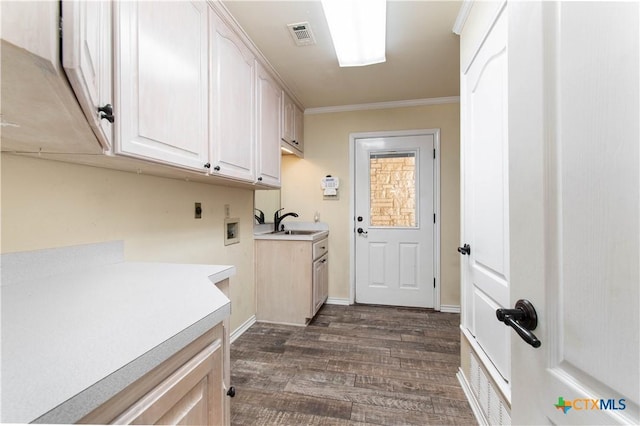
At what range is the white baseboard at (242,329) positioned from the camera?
7.64 feet

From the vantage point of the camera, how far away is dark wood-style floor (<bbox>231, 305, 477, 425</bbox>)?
1.49 meters

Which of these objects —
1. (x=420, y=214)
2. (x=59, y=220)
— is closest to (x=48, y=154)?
(x=59, y=220)

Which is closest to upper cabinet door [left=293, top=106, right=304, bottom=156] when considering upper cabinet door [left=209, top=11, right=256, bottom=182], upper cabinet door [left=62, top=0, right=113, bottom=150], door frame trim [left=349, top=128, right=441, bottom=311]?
door frame trim [left=349, top=128, right=441, bottom=311]

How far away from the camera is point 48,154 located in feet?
3.22

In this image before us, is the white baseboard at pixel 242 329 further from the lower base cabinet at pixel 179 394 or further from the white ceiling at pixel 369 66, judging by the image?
the white ceiling at pixel 369 66

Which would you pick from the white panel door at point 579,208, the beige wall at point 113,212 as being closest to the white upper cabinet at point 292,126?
the beige wall at point 113,212

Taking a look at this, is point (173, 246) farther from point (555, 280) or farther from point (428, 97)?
point (428, 97)

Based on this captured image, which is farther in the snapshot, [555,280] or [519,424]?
[519,424]

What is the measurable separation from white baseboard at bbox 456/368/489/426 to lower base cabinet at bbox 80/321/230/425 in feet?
4.48

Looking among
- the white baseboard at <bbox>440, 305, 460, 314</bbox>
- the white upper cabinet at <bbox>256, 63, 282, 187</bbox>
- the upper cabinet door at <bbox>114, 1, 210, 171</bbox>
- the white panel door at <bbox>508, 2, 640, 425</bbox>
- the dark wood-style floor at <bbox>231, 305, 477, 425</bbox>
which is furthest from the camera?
the white baseboard at <bbox>440, 305, 460, 314</bbox>

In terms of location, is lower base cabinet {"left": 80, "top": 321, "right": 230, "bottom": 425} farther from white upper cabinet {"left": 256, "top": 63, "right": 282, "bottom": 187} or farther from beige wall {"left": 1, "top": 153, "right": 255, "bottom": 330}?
white upper cabinet {"left": 256, "top": 63, "right": 282, "bottom": 187}

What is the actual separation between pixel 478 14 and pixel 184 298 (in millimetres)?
1956

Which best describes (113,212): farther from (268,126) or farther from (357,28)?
(357,28)

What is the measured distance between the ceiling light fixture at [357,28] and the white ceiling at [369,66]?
0.13 metres
